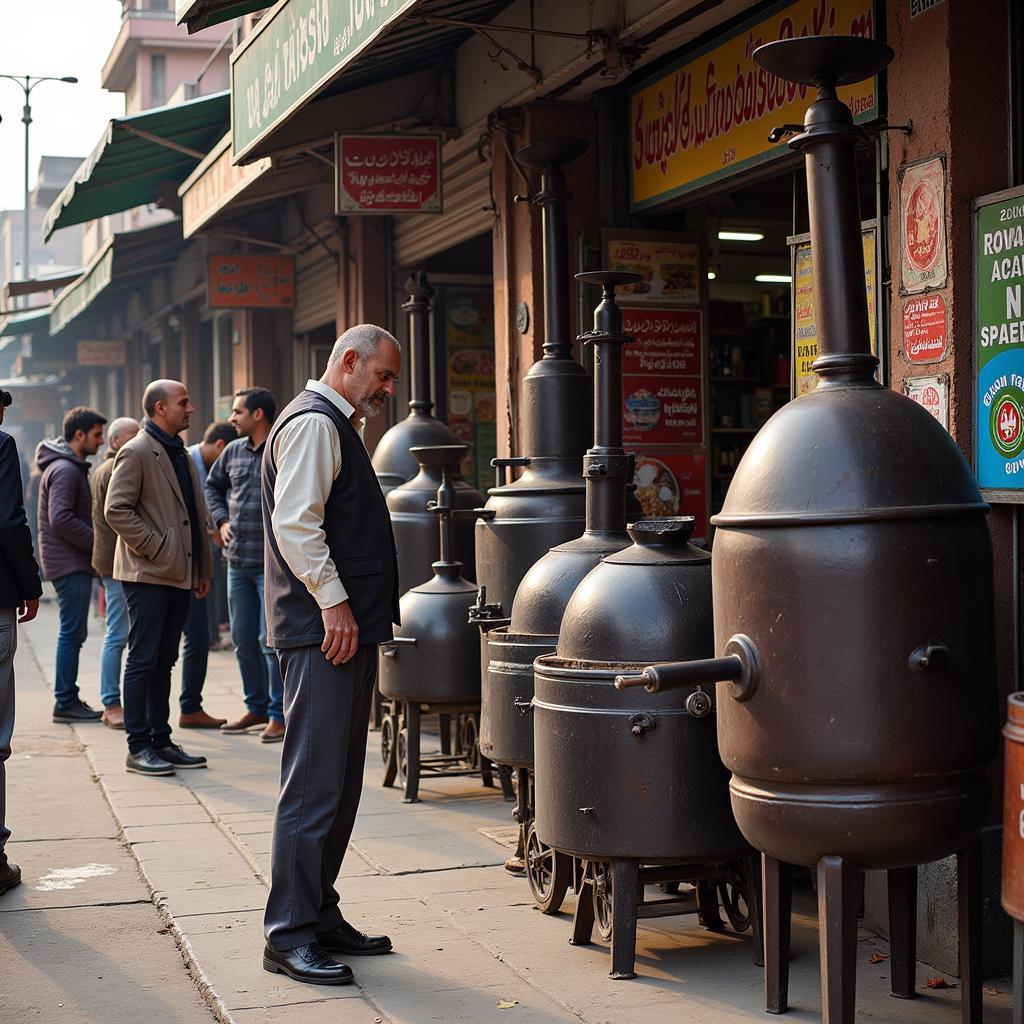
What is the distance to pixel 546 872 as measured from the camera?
17.6 feet

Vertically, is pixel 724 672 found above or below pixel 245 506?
below

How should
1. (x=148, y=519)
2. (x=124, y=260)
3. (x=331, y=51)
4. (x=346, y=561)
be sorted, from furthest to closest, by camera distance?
(x=124, y=260)
(x=148, y=519)
(x=331, y=51)
(x=346, y=561)

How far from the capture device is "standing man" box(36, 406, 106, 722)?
33.5 feet

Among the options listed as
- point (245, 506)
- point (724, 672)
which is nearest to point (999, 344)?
point (724, 672)

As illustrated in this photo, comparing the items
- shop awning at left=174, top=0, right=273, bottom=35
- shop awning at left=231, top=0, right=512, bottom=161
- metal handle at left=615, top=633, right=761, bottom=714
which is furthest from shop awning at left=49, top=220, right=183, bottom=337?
metal handle at left=615, top=633, right=761, bottom=714

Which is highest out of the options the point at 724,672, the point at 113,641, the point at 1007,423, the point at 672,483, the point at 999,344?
the point at 999,344

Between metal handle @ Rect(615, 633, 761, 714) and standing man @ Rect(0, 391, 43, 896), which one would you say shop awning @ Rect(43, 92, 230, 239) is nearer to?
standing man @ Rect(0, 391, 43, 896)

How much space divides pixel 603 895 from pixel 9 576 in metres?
2.75

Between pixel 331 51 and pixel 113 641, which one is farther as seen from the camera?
pixel 113 641

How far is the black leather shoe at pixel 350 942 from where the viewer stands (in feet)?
16.0

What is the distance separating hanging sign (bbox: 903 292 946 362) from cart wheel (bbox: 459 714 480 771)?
139 inches

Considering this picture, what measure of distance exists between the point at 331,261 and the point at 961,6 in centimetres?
946

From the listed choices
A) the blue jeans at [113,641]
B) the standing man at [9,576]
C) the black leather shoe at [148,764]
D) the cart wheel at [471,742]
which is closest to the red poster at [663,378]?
the cart wheel at [471,742]

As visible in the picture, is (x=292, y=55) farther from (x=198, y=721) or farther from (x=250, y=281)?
(x=250, y=281)
